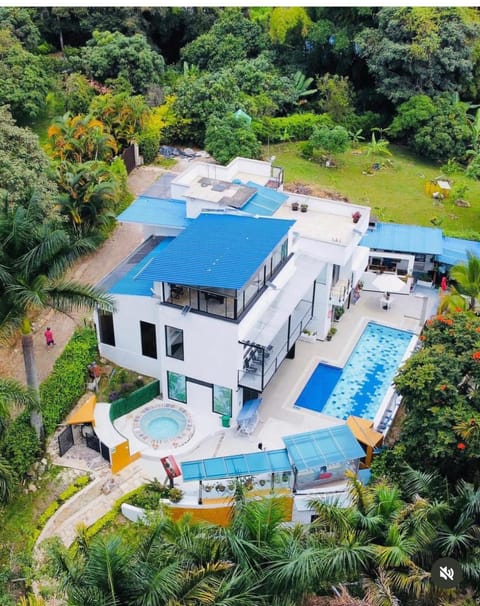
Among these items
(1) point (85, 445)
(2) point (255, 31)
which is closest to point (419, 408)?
(1) point (85, 445)

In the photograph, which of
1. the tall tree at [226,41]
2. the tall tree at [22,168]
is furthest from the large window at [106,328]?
the tall tree at [226,41]

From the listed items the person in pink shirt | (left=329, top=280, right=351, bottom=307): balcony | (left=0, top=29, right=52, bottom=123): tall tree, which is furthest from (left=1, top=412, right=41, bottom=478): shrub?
→ (left=0, top=29, right=52, bottom=123): tall tree

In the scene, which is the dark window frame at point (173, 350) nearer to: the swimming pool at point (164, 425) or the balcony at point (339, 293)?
the swimming pool at point (164, 425)

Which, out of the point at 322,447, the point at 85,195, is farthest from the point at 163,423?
the point at 85,195

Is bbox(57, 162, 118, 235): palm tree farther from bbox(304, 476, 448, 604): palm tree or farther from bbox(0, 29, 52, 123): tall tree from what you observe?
bbox(304, 476, 448, 604): palm tree

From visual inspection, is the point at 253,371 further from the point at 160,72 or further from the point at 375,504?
the point at 160,72

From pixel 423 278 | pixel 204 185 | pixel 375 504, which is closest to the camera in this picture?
pixel 375 504
